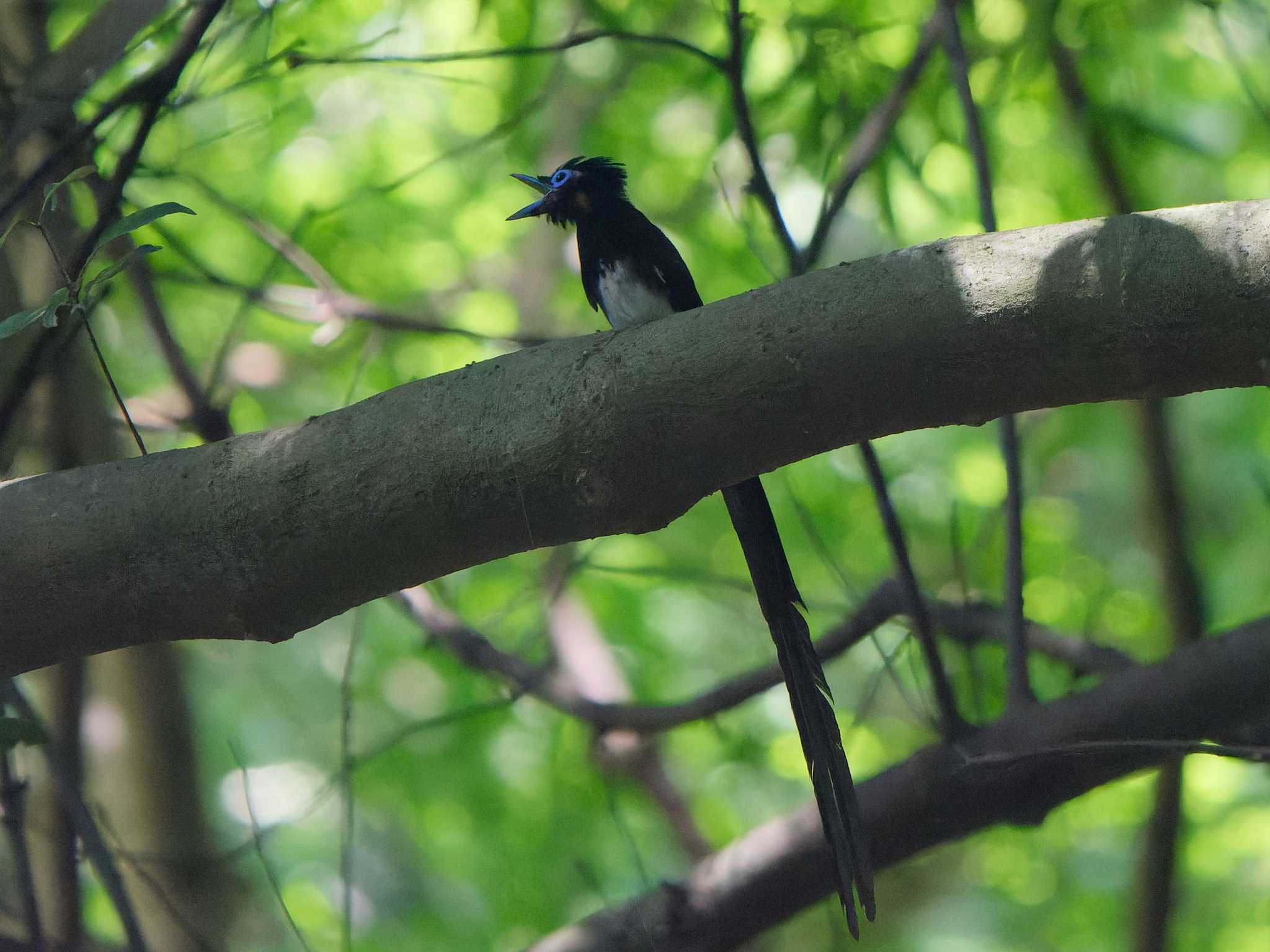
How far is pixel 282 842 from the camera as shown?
A: 5355 mm

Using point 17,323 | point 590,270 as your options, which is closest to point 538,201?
point 590,270

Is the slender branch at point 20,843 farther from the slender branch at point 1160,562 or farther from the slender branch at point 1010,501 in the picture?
the slender branch at point 1160,562

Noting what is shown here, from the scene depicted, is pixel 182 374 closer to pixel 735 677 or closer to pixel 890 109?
pixel 735 677

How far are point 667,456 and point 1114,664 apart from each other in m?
1.62

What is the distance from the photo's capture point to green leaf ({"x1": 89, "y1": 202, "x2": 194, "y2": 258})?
1.61 m

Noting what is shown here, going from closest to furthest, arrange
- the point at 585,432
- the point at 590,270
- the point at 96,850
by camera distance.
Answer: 1. the point at 585,432
2. the point at 96,850
3. the point at 590,270

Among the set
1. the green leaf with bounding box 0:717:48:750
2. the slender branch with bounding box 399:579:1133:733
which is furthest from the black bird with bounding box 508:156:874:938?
the green leaf with bounding box 0:717:48:750

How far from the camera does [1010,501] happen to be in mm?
2316

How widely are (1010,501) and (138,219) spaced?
169 cm

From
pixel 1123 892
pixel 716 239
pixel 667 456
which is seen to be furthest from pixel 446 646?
pixel 1123 892

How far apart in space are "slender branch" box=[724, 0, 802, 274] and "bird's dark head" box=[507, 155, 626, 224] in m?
1.12

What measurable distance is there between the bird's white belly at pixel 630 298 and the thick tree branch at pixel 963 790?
129 cm

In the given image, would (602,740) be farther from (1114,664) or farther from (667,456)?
(667,456)

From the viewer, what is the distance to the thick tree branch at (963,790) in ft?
6.91
